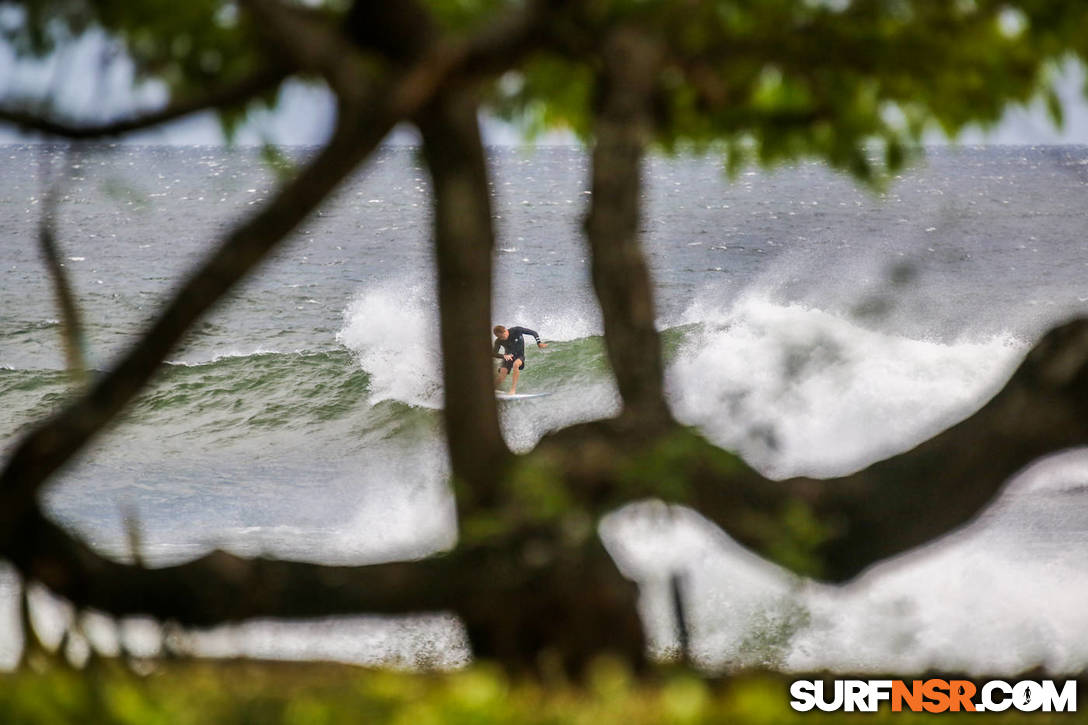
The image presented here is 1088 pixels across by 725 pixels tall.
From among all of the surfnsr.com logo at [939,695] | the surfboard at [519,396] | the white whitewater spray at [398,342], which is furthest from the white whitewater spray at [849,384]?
the surfnsr.com logo at [939,695]

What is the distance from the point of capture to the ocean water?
18.8 feet

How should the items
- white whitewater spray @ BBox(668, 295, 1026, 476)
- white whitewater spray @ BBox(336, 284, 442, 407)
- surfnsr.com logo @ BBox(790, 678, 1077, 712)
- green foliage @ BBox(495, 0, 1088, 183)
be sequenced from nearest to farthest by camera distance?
surfnsr.com logo @ BBox(790, 678, 1077, 712) < green foliage @ BBox(495, 0, 1088, 183) < white whitewater spray @ BBox(668, 295, 1026, 476) < white whitewater spray @ BBox(336, 284, 442, 407)

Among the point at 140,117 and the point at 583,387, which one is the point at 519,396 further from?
the point at 140,117

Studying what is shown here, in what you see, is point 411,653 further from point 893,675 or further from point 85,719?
point 85,719

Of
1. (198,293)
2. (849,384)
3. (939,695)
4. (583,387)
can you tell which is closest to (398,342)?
(583,387)

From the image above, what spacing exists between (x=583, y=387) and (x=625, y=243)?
19384mm

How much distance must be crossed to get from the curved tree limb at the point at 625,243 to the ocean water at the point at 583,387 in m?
0.41

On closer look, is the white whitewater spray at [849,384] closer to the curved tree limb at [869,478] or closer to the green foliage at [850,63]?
the green foliage at [850,63]

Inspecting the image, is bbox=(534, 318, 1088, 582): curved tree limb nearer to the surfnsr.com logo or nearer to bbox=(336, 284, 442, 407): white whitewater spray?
the surfnsr.com logo

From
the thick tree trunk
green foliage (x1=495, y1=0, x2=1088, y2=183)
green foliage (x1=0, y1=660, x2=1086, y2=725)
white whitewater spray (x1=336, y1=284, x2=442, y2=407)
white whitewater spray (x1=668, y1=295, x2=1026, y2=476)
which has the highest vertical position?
green foliage (x1=495, y1=0, x2=1088, y2=183)

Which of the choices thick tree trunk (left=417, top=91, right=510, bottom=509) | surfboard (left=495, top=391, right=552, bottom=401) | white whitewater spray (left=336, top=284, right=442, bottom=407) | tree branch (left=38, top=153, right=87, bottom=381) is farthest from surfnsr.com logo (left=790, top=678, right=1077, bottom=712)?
surfboard (left=495, top=391, right=552, bottom=401)

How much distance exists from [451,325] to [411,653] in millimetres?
5436

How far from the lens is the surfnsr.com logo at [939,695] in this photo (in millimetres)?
3266

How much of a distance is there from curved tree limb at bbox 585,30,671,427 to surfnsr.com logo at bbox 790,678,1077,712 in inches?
39.0
